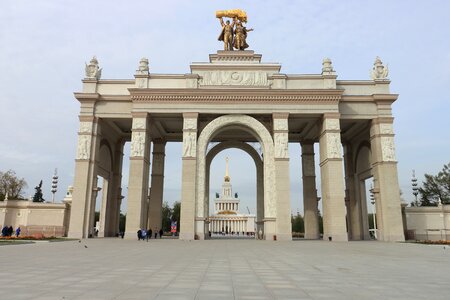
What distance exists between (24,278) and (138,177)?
20.9 m

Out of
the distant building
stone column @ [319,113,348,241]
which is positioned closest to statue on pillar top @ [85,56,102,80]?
stone column @ [319,113,348,241]

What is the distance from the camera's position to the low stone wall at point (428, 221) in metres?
30.7

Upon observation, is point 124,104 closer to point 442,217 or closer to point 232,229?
point 442,217

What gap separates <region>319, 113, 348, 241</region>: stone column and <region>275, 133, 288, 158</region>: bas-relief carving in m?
3.37

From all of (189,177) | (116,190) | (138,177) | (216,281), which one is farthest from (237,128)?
(216,281)

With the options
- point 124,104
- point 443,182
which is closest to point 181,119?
point 124,104

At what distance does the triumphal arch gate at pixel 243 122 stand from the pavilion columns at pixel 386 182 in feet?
0.27

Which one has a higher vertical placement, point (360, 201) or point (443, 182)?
point (443, 182)

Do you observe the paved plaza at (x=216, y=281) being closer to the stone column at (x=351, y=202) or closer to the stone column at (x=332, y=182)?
the stone column at (x=332, y=182)

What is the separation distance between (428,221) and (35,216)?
118 ft

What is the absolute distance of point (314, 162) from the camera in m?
35.7

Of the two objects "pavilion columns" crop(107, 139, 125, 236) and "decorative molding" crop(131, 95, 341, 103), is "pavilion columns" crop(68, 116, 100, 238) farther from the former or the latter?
"pavilion columns" crop(107, 139, 125, 236)

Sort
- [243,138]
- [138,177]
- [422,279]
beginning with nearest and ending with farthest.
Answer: [422,279] < [138,177] < [243,138]

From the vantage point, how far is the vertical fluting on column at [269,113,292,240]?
90.2ft
